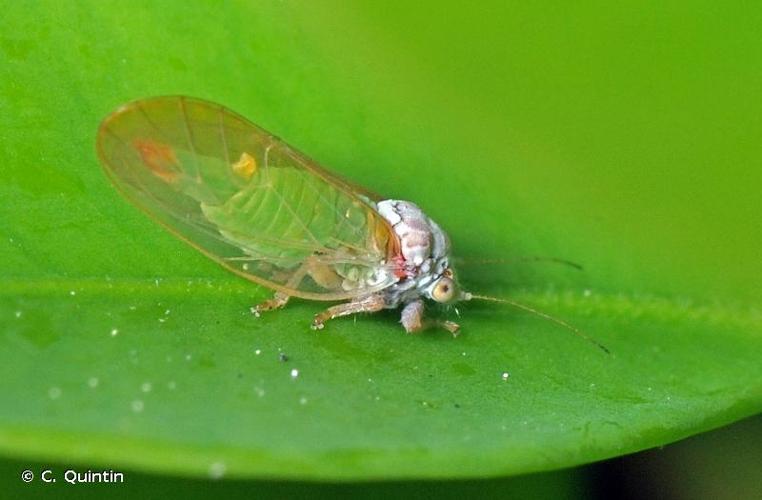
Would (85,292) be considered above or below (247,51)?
below

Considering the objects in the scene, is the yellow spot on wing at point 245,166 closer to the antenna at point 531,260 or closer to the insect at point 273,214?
the insect at point 273,214

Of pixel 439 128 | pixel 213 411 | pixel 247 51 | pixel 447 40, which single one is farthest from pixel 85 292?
pixel 447 40

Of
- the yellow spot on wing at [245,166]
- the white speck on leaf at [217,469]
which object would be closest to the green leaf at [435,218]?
the white speck on leaf at [217,469]

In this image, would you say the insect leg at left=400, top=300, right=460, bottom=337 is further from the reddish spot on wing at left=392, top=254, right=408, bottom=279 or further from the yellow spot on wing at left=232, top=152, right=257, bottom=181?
the yellow spot on wing at left=232, top=152, right=257, bottom=181

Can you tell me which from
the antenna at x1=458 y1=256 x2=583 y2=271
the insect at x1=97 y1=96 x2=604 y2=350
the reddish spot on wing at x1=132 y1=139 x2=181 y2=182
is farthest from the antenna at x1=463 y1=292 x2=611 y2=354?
the reddish spot on wing at x1=132 y1=139 x2=181 y2=182

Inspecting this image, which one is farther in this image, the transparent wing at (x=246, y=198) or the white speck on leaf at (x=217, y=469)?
the transparent wing at (x=246, y=198)

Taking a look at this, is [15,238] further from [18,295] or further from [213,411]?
[213,411]

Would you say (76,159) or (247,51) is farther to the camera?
(247,51)
